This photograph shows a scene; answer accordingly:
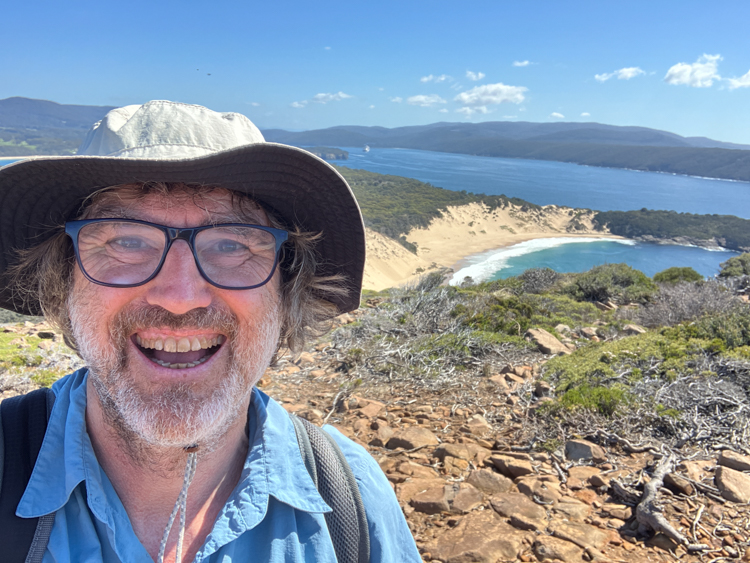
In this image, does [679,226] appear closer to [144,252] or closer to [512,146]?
[144,252]

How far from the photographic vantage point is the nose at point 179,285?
1024 millimetres

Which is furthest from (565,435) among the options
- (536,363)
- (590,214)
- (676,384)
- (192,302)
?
(590,214)

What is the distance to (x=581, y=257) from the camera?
30.5 meters

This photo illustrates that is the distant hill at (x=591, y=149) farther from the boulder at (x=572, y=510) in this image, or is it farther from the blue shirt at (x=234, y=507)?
the blue shirt at (x=234, y=507)

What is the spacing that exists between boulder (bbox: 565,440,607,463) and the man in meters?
2.36

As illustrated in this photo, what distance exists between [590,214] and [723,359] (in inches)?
1977

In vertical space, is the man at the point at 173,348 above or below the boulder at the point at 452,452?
above

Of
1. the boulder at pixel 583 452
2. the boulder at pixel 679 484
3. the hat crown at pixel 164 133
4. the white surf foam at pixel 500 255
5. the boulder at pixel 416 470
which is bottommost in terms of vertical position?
the white surf foam at pixel 500 255

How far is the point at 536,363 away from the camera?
4941 mm

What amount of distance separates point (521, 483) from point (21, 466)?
8.61 ft

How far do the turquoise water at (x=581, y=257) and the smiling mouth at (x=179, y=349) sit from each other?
21.9 m

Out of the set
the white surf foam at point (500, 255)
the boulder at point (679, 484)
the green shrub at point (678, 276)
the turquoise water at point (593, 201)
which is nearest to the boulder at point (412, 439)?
the boulder at point (679, 484)

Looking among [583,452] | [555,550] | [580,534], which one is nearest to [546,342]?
[583,452]

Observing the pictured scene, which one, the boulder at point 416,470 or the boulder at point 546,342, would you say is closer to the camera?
the boulder at point 416,470
